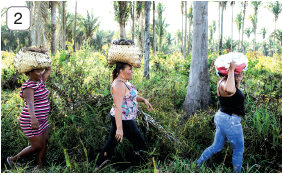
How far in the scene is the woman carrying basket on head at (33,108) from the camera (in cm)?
216

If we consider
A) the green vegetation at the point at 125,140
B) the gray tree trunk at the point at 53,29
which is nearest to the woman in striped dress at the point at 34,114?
the green vegetation at the point at 125,140

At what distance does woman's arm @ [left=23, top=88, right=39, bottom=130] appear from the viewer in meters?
2.10

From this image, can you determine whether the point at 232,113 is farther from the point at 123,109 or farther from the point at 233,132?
the point at 123,109

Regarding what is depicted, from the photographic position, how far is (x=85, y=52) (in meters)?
6.20

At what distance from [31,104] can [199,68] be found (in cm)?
304

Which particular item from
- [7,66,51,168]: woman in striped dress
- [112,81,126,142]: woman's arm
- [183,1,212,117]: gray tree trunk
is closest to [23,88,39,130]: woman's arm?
[7,66,51,168]: woman in striped dress

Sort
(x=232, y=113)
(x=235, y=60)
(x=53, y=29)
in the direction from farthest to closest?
1. (x=53, y=29)
2. (x=232, y=113)
3. (x=235, y=60)

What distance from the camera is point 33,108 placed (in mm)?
2133

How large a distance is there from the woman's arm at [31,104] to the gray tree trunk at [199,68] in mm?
2700

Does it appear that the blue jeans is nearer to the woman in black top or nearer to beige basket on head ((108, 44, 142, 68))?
the woman in black top

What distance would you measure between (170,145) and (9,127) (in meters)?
2.62

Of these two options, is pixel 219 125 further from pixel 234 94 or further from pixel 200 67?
pixel 200 67

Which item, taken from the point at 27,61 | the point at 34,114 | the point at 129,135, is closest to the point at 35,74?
the point at 27,61

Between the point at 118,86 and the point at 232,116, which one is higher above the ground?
the point at 118,86
